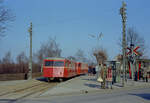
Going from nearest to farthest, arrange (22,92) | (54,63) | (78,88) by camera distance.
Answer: (22,92) < (78,88) < (54,63)

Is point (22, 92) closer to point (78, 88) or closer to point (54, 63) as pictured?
point (78, 88)

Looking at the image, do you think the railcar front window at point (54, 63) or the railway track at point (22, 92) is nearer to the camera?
the railway track at point (22, 92)

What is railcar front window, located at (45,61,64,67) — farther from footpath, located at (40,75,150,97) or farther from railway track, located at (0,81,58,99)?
railway track, located at (0,81,58,99)

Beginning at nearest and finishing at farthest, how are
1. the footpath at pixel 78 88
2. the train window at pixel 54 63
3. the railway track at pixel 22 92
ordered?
1. the railway track at pixel 22 92
2. the footpath at pixel 78 88
3. the train window at pixel 54 63

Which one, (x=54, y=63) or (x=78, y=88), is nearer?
(x=78, y=88)

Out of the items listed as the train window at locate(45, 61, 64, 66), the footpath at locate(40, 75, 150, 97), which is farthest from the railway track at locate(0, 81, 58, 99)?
the train window at locate(45, 61, 64, 66)

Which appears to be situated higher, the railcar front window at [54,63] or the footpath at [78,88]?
the railcar front window at [54,63]

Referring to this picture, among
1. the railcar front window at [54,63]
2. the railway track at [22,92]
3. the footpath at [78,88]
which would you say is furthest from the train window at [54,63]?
the railway track at [22,92]

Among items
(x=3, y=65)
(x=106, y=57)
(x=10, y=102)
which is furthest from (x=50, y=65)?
(x=106, y=57)

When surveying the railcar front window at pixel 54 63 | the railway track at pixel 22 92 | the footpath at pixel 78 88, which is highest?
the railcar front window at pixel 54 63

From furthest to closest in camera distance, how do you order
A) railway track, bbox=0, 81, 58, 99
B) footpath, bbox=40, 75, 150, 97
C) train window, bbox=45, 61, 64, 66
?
train window, bbox=45, 61, 64, 66, footpath, bbox=40, 75, 150, 97, railway track, bbox=0, 81, 58, 99

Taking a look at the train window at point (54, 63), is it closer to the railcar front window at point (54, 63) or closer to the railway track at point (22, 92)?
the railcar front window at point (54, 63)

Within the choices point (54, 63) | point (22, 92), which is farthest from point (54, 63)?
point (22, 92)

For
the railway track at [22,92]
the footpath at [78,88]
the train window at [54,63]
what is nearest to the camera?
A: the railway track at [22,92]
